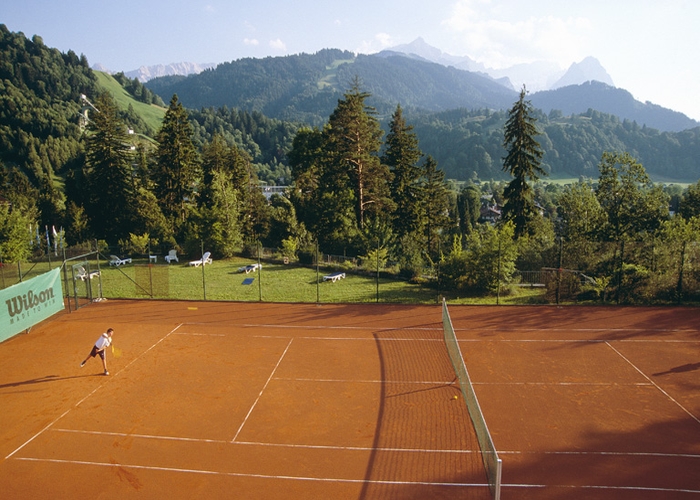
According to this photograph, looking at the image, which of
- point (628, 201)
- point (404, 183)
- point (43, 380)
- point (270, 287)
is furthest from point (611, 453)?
point (404, 183)

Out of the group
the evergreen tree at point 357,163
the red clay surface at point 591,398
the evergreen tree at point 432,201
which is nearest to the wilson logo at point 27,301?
the red clay surface at point 591,398

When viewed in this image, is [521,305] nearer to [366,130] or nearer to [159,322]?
[159,322]

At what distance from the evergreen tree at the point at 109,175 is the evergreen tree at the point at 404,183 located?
26.4 meters

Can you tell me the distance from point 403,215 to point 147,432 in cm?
3525

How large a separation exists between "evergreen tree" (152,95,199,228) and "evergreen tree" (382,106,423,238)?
70.2 ft

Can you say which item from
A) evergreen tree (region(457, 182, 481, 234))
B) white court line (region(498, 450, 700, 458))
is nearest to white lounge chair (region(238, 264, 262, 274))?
white court line (region(498, 450, 700, 458))

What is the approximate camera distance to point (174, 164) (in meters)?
49.5

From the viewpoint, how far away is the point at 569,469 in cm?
1000

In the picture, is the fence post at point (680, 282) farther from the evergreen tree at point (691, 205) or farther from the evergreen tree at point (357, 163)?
the evergreen tree at point (357, 163)

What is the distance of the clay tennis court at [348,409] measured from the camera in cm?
979

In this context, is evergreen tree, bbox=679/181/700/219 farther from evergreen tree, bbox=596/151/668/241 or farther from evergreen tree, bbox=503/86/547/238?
evergreen tree, bbox=503/86/547/238

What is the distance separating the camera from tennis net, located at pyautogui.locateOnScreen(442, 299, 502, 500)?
27.5 ft

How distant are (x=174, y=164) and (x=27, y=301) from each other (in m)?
33.3

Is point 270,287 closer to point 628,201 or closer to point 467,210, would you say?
point 628,201
